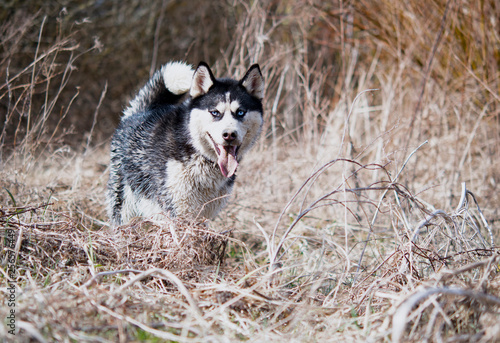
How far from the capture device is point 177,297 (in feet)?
7.97

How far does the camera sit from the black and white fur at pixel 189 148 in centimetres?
340

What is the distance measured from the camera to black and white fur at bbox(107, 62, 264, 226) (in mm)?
3402

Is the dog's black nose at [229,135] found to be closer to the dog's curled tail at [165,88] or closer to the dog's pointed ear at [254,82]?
the dog's pointed ear at [254,82]

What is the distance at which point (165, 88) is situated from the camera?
4258 millimetres

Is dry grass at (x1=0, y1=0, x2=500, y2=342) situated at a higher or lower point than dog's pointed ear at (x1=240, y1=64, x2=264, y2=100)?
lower

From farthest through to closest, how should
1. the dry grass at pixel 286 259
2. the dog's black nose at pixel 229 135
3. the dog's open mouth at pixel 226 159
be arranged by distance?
the dog's open mouth at pixel 226 159, the dog's black nose at pixel 229 135, the dry grass at pixel 286 259

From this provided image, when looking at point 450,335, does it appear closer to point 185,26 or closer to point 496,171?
point 496,171

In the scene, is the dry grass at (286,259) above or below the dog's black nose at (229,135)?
below

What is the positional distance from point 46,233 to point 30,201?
1.21 metres

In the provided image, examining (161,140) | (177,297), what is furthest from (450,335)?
(161,140)

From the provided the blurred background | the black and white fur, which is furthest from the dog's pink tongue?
the blurred background

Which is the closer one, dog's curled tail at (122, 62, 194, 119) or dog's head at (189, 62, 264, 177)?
→ dog's head at (189, 62, 264, 177)

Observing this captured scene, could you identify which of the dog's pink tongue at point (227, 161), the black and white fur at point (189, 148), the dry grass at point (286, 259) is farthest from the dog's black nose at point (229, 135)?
the dry grass at point (286, 259)

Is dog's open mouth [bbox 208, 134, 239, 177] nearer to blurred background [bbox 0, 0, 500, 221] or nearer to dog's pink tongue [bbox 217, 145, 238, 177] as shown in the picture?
dog's pink tongue [bbox 217, 145, 238, 177]
